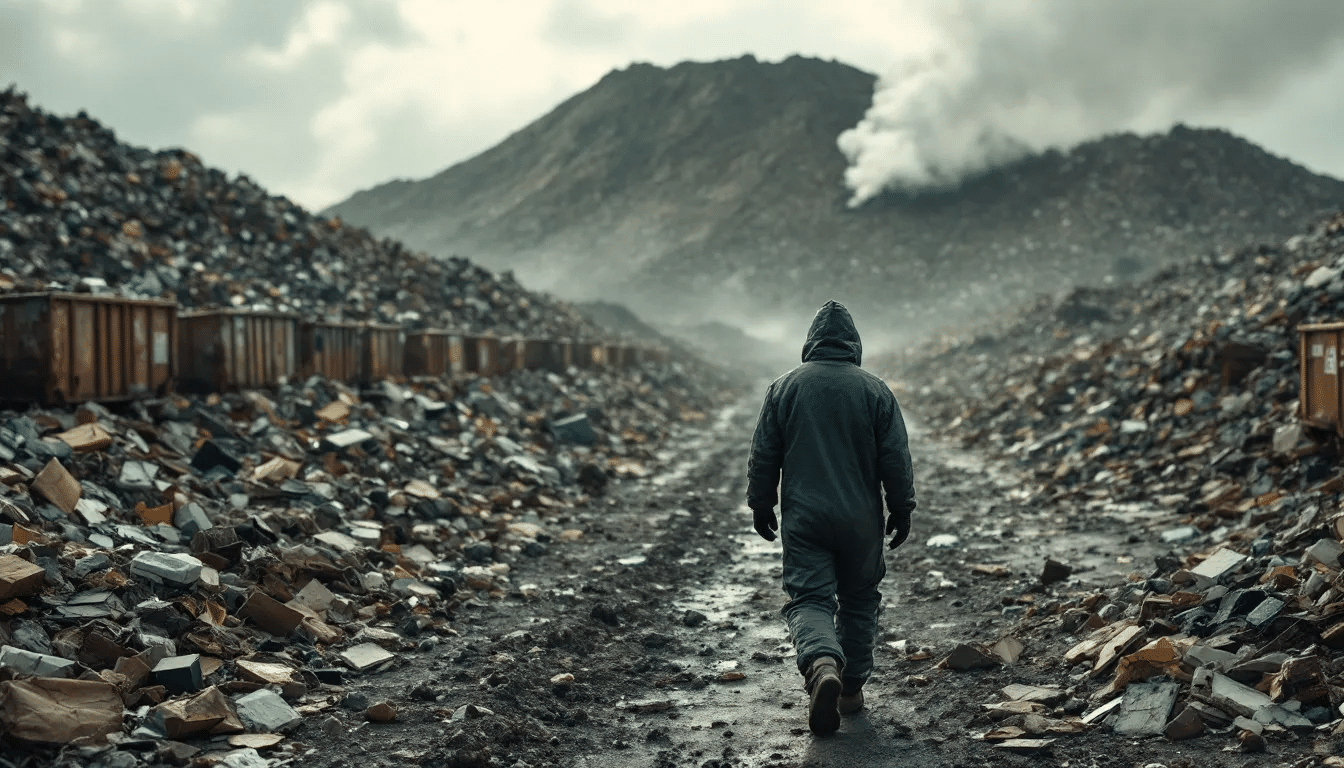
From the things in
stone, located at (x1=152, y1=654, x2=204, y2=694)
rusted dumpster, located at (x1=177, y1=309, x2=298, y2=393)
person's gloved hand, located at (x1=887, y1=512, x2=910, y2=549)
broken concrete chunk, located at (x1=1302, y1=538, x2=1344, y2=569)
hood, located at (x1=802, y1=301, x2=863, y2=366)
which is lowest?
stone, located at (x1=152, y1=654, x2=204, y2=694)

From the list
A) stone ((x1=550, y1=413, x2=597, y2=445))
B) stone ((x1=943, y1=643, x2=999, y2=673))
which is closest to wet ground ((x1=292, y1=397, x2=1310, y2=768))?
stone ((x1=943, y1=643, x2=999, y2=673))

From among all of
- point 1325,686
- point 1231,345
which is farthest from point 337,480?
point 1231,345

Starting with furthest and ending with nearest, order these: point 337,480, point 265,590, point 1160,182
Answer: point 1160,182 < point 337,480 < point 265,590

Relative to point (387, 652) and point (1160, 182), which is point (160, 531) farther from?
point (1160, 182)

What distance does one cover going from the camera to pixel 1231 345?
9.73 metres

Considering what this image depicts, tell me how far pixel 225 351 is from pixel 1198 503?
28.3 ft

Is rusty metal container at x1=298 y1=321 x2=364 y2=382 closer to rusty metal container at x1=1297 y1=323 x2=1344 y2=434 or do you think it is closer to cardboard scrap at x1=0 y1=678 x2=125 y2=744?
cardboard scrap at x1=0 y1=678 x2=125 y2=744

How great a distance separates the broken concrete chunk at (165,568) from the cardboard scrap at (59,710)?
1.13 metres

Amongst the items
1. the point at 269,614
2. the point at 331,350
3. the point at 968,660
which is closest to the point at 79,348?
the point at 331,350

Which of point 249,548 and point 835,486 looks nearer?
point 835,486

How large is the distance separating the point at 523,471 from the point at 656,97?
8827 centimetres

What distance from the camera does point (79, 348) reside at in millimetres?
7055

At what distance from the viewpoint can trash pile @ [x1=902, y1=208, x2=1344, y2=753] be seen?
354 cm

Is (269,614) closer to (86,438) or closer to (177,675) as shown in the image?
(177,675)
